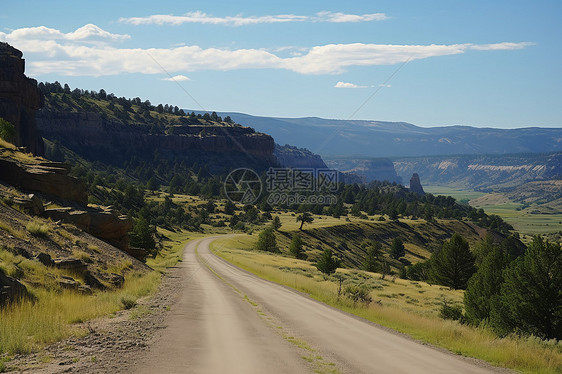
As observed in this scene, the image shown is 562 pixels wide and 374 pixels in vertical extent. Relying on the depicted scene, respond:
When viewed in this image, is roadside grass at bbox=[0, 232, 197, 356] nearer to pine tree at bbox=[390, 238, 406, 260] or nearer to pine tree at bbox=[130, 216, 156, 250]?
pine tree at bbox=[130, 216, 156, 250]

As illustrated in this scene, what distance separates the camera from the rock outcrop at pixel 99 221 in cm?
3134

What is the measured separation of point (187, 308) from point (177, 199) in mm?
141001

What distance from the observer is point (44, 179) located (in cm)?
3462

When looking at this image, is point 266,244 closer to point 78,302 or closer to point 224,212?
point 224,212

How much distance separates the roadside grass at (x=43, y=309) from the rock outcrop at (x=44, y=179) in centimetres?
1449

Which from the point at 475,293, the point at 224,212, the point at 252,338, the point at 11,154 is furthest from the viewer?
the point at 224,212

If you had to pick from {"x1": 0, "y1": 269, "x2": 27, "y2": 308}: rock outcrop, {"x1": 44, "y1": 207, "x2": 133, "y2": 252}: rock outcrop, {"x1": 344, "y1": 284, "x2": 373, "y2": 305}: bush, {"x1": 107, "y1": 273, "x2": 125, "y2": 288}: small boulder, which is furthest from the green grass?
{"x1": 344, "y1": 284, "x2": 373, "y2": 305}: bush

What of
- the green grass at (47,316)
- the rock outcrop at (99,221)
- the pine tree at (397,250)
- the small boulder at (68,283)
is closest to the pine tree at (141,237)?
the rock outcrop at (99,221)

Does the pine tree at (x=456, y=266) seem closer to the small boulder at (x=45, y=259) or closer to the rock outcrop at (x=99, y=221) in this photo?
the rock outcrop at (x=99, y=221)

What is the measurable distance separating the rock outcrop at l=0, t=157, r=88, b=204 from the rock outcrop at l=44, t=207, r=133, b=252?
5.59 ft

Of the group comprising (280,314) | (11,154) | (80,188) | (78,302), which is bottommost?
(280,314)

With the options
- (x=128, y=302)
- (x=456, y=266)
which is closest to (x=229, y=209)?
(x=456, y=266)

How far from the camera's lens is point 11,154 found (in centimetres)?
3669

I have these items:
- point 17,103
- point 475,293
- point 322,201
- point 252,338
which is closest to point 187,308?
point 252,338
